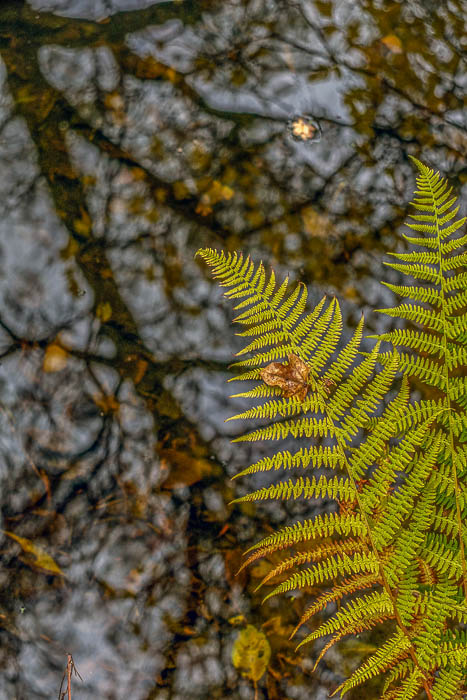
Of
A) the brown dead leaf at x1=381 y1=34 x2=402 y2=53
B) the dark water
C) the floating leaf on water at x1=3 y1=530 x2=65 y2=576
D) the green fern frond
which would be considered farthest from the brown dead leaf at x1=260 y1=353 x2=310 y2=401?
the brown dead leaf at x1=381 y1=34 x2=402 y2=53

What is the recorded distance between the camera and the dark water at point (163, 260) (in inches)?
103

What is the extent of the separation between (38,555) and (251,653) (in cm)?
118

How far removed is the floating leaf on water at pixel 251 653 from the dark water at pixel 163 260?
4 cm

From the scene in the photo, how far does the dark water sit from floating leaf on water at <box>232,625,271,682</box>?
1.4 inches

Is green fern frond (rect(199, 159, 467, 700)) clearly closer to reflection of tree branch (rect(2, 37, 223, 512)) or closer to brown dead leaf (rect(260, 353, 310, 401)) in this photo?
brown dead leaf (rect(260, 353, 310, 401))

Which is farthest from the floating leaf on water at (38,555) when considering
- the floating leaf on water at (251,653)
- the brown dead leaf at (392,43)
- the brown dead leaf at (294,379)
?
the brown dead leaf at (392,43)

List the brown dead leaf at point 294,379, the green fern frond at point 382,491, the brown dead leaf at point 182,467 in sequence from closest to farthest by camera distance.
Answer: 1. the green fern frond at point 382,491
2. the brown dead leaf at point 294,379
3. the brown dead leaf at point 182,467

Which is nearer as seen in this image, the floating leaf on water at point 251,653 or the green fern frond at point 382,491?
the green fern frond at point 382,491

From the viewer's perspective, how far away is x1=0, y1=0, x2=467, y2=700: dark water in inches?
103

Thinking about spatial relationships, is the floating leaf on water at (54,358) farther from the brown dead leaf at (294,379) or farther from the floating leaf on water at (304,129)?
the floating leaf on water at (304,129)

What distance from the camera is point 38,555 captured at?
8.62 ft

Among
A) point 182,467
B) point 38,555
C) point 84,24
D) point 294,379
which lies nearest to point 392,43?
point 84,24

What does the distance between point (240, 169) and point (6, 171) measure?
4.26 feet

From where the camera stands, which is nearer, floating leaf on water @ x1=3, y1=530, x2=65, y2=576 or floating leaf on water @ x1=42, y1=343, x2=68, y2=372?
floating leaf on water @ x1=3, y1=530, x2=65, y2=576
